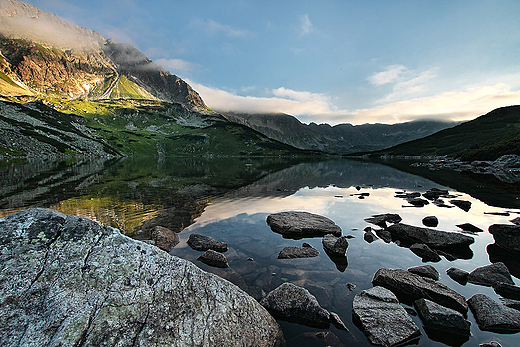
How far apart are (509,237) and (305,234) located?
1521 cm

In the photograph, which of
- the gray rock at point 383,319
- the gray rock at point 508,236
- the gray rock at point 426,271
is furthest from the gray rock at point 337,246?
the gray rock at point 508,236

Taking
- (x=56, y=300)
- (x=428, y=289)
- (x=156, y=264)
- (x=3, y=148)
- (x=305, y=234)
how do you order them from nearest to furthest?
(x=56, y=300) → (x=156, y=264) → (x=428, y=289) → (x=305, y=234) → (x=3, y=148)

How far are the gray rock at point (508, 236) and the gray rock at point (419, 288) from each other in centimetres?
1091

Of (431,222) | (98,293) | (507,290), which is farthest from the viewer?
(431,222)

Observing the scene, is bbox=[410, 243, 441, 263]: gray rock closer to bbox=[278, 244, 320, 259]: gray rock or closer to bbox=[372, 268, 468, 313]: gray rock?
bbox=[372, 268, 468, 313]: gray rock

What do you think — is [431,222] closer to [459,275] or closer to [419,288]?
[459,275]

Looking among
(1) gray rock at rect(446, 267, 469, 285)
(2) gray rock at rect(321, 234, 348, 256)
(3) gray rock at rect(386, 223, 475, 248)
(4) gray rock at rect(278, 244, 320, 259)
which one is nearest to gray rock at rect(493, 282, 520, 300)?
(1) gray rock at rect(446, 267, 469, 285)

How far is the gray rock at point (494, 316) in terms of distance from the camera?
9.73m

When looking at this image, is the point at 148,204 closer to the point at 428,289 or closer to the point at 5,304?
the point at 5,304

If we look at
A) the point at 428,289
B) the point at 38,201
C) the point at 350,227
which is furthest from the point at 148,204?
the point at 428,289

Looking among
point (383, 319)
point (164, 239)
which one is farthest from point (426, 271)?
point (164, 239)

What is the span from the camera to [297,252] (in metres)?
16.8

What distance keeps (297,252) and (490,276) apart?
11041 mm

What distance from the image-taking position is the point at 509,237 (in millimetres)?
17828
